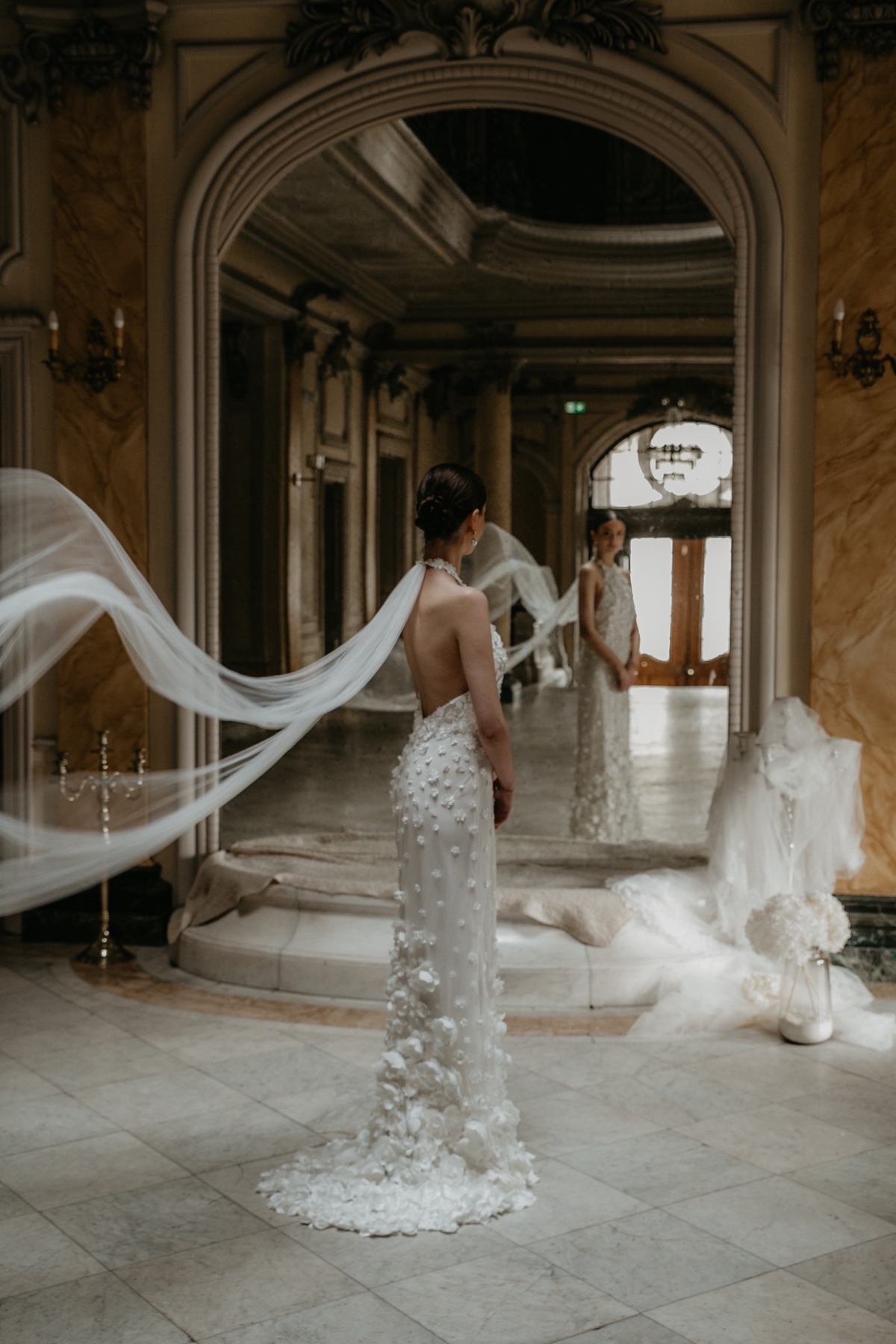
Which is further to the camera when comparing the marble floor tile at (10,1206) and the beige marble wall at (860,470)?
the beige marble wall at (860,470)

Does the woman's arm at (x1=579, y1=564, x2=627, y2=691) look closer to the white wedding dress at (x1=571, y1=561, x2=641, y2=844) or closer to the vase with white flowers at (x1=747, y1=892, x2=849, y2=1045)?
the white wedding dress at (x1=571, y1=561, x2=641, y2=844)

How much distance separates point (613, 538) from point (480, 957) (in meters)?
3.47

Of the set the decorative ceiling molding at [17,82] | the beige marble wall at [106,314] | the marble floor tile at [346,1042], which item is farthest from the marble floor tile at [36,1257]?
the decorative ceiling molding at [17,82]

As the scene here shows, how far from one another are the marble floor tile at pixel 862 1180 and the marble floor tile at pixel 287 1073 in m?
1.36

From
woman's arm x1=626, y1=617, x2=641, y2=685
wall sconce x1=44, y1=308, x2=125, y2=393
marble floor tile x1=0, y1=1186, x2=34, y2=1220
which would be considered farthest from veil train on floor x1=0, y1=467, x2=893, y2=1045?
woman's arm x1=626, y1=617, x2=641, y2=685

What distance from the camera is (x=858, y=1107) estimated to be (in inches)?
161

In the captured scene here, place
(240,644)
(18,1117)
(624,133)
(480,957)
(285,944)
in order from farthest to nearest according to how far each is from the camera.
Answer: (240,644)
(624,133)
(285,944)
(18,1117)
(480,957)

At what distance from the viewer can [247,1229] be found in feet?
10.8

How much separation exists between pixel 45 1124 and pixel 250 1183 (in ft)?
2.45

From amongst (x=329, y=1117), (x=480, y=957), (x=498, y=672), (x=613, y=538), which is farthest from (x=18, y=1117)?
(x=613, y=538)

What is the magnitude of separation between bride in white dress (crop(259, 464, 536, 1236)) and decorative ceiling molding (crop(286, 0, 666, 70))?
9.31 ft

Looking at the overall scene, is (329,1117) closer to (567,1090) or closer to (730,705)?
(567,1090)

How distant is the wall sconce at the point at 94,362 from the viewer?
578 cm

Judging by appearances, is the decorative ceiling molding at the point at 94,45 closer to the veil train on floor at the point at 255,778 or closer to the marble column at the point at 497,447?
the veil train on floor at the point at 255,778
